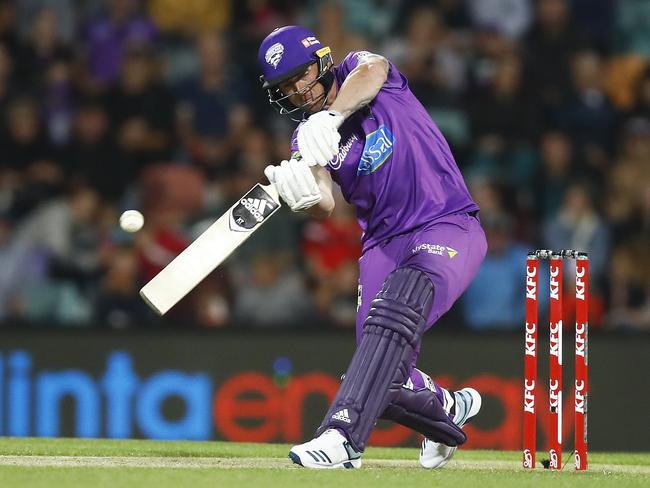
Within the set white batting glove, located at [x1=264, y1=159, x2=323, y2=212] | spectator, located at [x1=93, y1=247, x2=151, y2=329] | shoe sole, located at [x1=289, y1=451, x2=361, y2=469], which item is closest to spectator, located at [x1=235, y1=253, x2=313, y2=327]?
spectator, located at [x1=93, y1=247, x2=151, y2=329]

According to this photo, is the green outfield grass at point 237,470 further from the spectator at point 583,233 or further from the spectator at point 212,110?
the spectator at point 212,110

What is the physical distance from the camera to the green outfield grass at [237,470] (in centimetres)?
468

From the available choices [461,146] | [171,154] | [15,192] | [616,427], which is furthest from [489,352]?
[15,192]

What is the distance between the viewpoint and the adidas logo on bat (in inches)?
215

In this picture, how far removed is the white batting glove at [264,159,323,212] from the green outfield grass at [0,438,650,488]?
3.42 ft

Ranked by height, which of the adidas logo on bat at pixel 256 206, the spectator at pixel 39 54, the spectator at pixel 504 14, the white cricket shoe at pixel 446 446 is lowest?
the white cricket shoe at pixel 446 446

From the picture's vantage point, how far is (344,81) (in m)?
5.74

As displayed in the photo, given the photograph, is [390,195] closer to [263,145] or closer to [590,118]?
[263,145]

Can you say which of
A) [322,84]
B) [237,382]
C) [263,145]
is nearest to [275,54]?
[322,84]

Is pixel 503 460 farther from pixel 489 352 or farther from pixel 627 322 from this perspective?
pixel 627 322

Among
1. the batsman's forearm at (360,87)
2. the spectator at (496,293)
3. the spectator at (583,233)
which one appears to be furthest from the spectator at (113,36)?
the batsman's forearm at (360,87)

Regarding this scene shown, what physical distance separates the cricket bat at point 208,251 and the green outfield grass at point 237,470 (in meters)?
0.67

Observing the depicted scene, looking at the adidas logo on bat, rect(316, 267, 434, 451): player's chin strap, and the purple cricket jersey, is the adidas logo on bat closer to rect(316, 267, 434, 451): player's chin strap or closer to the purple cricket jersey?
the purple cricket jersey

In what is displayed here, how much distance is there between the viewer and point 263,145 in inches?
401
